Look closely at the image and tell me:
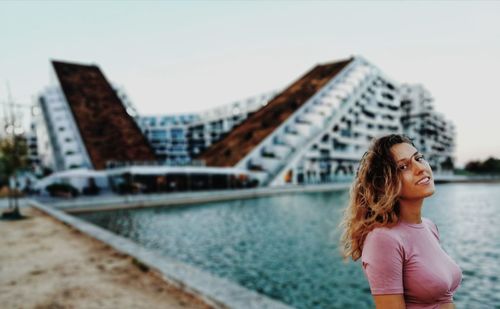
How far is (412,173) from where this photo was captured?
1771 millimetres

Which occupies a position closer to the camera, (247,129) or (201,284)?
(201,284)

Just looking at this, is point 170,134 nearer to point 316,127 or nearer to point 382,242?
point 316,127

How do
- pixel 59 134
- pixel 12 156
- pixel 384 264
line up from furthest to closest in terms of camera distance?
pixel 59 134 < pixel 12 156 < pixel 384 264

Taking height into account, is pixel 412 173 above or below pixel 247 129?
below

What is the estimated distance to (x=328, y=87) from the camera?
66.7 meters

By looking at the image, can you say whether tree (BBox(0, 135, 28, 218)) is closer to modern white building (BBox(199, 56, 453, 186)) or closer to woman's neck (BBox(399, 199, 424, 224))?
woman's neck (BBox(399, 199, 424, 224))

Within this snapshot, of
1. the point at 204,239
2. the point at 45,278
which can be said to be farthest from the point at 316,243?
the point at 45,278

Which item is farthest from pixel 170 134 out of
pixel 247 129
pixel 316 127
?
pixel 316 127

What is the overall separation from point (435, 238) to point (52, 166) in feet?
202

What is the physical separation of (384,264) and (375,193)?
0.36 metres

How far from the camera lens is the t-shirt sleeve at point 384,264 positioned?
1.61 metres

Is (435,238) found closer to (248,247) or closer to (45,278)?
(45,278)

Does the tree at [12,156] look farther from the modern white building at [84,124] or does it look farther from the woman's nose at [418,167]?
the modern white building at [84,124]

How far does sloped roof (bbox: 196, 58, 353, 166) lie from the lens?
53.9m
